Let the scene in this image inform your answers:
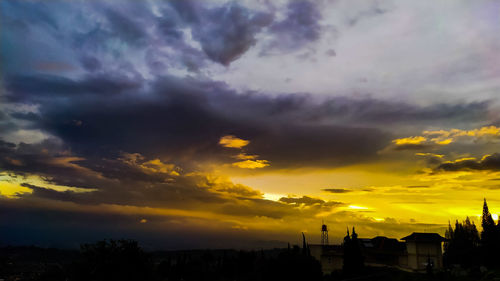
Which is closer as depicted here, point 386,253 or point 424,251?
point 424,251

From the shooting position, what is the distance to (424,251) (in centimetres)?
6556

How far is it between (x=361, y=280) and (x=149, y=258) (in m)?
19.6

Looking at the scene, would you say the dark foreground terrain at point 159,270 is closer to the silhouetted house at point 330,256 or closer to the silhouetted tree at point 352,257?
the silhouetted tree at point 352,257

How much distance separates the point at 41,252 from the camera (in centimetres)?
17375

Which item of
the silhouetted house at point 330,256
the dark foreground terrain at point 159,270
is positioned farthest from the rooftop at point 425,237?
the silhouetted house at point 330,256

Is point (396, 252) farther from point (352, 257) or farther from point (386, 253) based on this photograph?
point (352, 257)

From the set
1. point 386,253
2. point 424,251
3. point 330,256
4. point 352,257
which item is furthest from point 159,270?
point 424,251

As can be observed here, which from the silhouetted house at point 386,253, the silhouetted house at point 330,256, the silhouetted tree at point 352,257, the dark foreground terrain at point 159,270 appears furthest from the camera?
the silhouetted house at point 330,256

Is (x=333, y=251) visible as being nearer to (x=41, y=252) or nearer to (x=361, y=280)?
(x=361, y=280)

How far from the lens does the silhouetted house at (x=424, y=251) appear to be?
212ft

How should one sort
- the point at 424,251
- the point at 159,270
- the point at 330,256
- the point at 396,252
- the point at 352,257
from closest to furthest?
the point at 159,270, the point at 352,257, the point at 424,251, the point at 396,252, the point at 330,256

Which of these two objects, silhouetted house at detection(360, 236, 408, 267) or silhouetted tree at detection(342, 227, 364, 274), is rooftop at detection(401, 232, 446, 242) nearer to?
silhouetted house at detection(360, 236, 408, 267)

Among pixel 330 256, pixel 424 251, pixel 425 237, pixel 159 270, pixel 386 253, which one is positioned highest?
pixel 425 237

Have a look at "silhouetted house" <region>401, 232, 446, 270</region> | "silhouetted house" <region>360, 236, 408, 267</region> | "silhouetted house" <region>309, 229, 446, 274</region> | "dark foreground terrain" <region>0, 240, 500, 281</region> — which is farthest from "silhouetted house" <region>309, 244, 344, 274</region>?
"dark foreground terrain" <region>0, 240, 500, 281</region>
